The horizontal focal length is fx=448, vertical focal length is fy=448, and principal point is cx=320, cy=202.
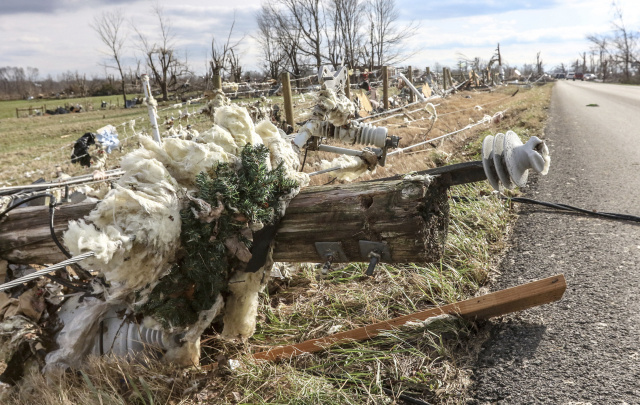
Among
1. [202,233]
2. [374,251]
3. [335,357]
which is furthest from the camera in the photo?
[335,357]

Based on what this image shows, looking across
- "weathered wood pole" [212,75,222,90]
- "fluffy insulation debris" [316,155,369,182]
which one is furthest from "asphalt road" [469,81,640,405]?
"weathered wood pole" [212,75,222,90]

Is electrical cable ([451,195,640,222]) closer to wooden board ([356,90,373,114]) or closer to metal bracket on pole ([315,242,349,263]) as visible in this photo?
metal bracket on pole ([315,242,349,263])

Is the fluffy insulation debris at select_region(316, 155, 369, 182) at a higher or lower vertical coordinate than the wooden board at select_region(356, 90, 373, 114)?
lower

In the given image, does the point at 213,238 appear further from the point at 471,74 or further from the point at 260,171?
the point at 471,74

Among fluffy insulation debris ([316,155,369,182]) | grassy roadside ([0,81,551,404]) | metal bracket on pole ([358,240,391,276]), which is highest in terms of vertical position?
fluffy insulation debris ([316,155,369,182])

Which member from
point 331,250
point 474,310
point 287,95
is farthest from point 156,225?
point 287,95

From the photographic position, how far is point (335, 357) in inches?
94.3

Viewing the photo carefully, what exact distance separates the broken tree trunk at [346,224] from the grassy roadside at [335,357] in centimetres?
54

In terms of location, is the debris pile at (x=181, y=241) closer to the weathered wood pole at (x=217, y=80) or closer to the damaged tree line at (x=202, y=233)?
the damaged tree line at (x=202, y=233)

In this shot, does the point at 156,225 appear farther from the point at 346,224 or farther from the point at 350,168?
the point at 350,168

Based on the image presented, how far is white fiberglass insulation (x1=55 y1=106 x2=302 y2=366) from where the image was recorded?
179 centimetres

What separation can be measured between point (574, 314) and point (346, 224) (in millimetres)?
1498

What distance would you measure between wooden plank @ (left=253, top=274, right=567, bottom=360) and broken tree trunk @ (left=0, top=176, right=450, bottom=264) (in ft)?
1.68

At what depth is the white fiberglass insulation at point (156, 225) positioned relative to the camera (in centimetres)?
179
